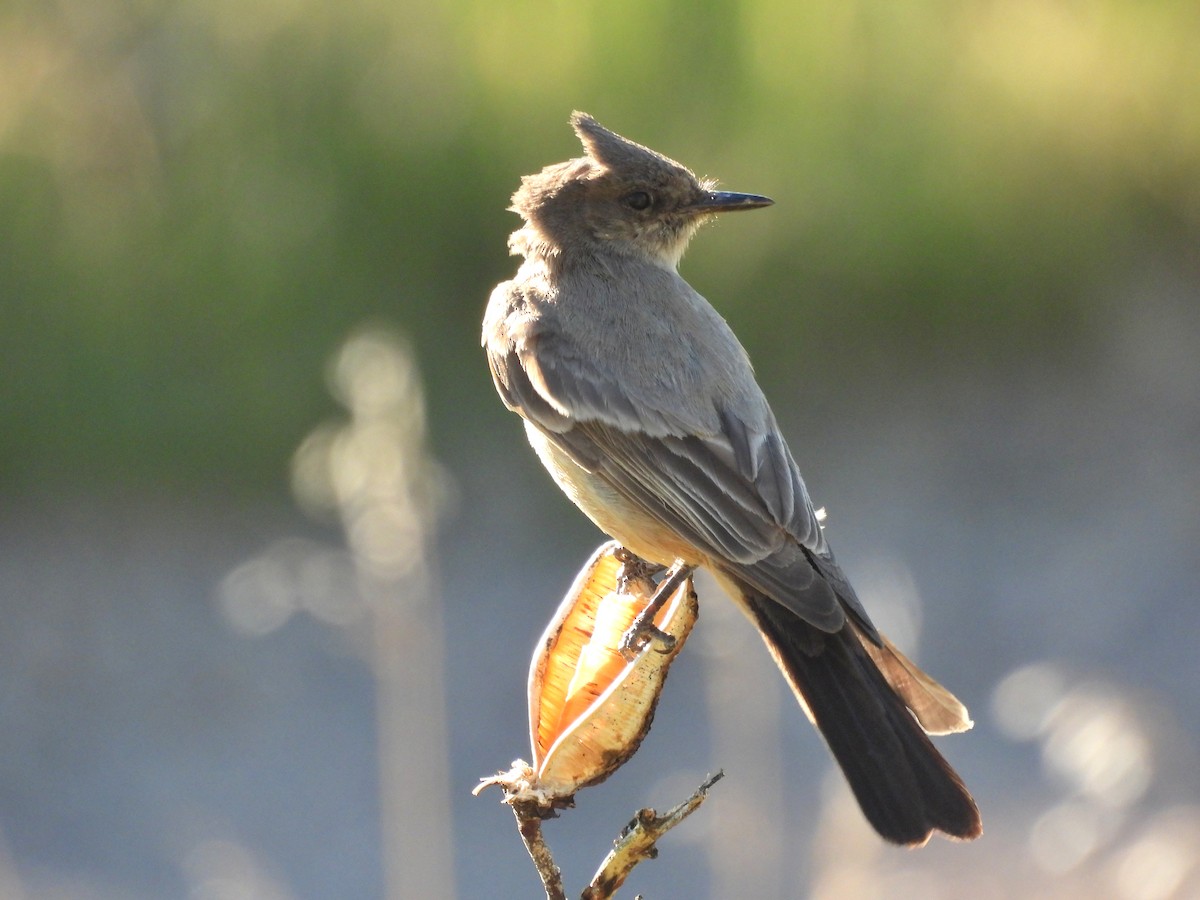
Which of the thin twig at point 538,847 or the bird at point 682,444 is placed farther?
the bird at point 682,444

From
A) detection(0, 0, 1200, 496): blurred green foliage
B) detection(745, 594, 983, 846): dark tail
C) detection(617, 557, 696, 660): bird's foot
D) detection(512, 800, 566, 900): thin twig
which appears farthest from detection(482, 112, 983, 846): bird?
detection(0, 0, 1200, 496): blurred green foliage

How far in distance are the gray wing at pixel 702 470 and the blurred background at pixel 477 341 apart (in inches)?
139

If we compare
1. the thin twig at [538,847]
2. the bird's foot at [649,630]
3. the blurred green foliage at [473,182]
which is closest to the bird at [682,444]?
the bird's foot at [649,630]

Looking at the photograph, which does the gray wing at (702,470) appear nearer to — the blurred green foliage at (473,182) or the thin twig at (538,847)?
the thin twig at (538,847)

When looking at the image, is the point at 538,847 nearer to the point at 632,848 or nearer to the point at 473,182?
the point at 632,848

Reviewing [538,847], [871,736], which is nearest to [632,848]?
[538,847]

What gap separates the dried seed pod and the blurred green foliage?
4.38 meters

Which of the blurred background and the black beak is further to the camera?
the blurred background

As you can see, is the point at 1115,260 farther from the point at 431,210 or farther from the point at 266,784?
the point at 266,784

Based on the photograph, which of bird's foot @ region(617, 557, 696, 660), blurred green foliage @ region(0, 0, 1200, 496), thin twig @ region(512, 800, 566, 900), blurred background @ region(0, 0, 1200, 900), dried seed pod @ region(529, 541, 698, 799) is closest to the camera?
thin twig @ region(512, 800, 566, 900)

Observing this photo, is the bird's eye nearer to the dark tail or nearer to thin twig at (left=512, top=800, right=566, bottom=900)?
the dark tail

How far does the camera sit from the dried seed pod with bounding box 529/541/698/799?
2148 millimetres

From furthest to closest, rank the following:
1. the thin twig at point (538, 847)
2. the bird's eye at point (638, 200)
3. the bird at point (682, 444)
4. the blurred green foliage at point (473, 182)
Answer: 1. the blurred green foliage at point (473, 182)
2. the bird's eye at point (638, 200)
3. the bird at point (682, 444)
4. the thin twig at point (538, 847)

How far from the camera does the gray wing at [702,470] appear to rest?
3119 mm
